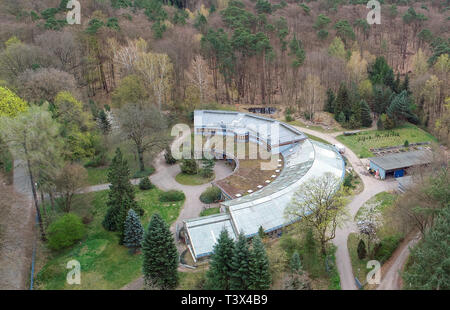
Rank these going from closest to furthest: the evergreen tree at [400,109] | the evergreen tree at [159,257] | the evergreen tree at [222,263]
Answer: the evergreen tree at [222,263] < the evergreen tree at [159,257] < the evergreen tree at [400,109]

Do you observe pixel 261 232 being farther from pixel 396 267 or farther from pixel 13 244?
pixel 13 244

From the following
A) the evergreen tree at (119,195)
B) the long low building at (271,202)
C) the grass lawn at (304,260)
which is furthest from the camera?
the evergreen tree at (119,195)

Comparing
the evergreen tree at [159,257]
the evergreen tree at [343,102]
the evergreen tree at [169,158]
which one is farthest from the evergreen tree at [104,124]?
the evergreen tree at [343,102]

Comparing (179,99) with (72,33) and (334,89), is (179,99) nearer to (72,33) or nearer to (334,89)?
(72,33)

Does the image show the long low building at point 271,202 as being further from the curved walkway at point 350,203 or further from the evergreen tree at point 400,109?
the evergreen tree at point 400,109

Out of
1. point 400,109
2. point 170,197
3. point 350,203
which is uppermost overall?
point 400,109

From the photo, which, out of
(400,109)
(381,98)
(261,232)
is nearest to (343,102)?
(381,98)

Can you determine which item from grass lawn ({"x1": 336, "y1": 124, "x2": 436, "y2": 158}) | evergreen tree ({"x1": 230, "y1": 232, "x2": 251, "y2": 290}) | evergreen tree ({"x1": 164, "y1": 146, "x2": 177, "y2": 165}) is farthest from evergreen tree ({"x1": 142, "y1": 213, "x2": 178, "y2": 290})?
grass lawn ({"x1": 336, "y1": 124, "x2": 436, "y2": 158})

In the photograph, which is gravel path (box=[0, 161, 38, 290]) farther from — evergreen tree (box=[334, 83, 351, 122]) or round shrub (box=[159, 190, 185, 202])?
evergreen tree (box=[334, 83, 351, 122])
